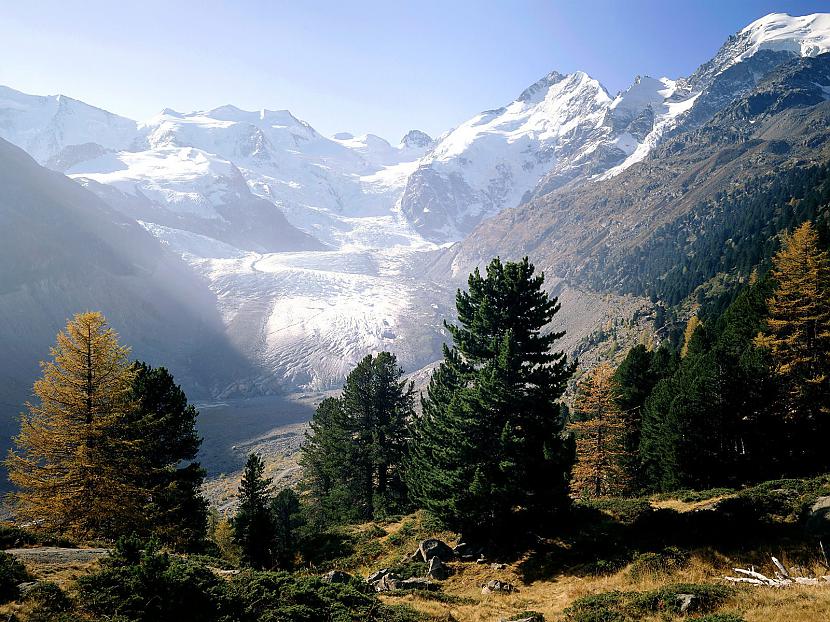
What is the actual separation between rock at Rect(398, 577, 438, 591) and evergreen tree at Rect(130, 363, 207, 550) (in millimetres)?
15197

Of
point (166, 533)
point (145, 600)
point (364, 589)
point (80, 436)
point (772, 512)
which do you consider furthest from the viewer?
point (166, 533)

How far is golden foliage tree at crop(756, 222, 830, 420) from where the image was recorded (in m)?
31.2

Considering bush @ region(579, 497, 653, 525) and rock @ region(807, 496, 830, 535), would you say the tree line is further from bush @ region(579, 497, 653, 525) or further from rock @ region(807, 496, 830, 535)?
rock @ region(807, 496, 830, 535)

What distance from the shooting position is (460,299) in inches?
1009

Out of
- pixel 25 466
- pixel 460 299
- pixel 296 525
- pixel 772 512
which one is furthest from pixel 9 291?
pixel 772 512

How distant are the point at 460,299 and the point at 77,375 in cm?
2041

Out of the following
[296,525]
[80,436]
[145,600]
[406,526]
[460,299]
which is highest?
[460,299]

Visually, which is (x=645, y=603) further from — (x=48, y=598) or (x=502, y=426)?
(x=48, y=598)

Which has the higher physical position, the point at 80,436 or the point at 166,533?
the point at 80,436

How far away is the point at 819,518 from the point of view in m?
16.5

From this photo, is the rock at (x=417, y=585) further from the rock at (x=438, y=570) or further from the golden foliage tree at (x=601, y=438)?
the golden foliage tree at (x=601, y=438)

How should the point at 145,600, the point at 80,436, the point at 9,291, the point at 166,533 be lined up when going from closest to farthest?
the point at 145,600, the point at 80,436, the point at 166,533, the point at 9,291

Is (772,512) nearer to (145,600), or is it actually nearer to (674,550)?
(674,550)

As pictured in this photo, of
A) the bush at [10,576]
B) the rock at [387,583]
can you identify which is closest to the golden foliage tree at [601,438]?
the rock at [387,583]
